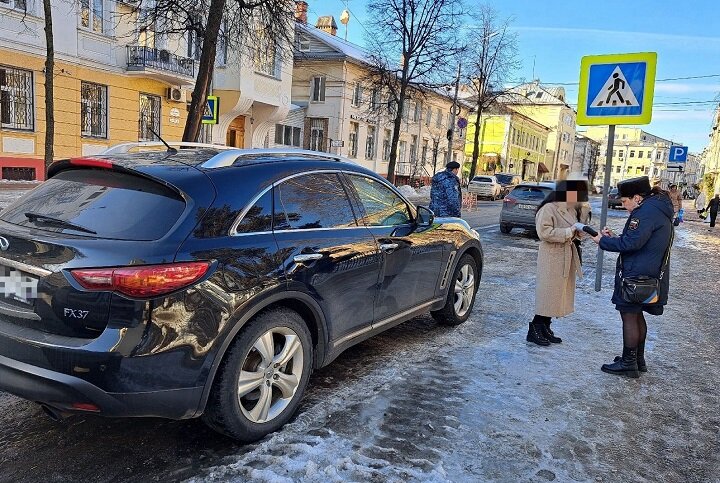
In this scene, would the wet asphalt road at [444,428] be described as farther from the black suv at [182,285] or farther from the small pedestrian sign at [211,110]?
the small pedestrian sign at [211,110]

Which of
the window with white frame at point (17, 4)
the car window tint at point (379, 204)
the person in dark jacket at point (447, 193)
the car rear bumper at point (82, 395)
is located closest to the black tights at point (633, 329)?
the car window tint at point (379, 204)

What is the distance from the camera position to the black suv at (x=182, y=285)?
8.30ft

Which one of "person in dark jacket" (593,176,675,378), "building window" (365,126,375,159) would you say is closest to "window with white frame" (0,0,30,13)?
"person in dark jacket" (593,176,675,378)

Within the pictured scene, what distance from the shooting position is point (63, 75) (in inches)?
693

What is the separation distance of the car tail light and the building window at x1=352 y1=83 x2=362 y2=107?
33.8 meters

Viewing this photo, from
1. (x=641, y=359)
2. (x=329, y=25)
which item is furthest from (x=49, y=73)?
(x=329, y=25)

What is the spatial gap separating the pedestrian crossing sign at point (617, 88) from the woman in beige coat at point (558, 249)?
1978mm

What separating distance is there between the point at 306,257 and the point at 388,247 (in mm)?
980

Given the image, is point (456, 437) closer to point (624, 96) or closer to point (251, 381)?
point (251, 381)

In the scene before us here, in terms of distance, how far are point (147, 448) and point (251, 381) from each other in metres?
0.68

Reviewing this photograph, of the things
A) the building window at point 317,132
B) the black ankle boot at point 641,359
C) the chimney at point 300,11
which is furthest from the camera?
the building window at point 317,132

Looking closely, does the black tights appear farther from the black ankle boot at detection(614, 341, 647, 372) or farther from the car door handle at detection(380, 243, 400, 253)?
the car door handle at detection(380, 243, 400, 253)

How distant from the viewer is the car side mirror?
473 centimetres

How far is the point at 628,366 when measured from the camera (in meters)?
4.49
